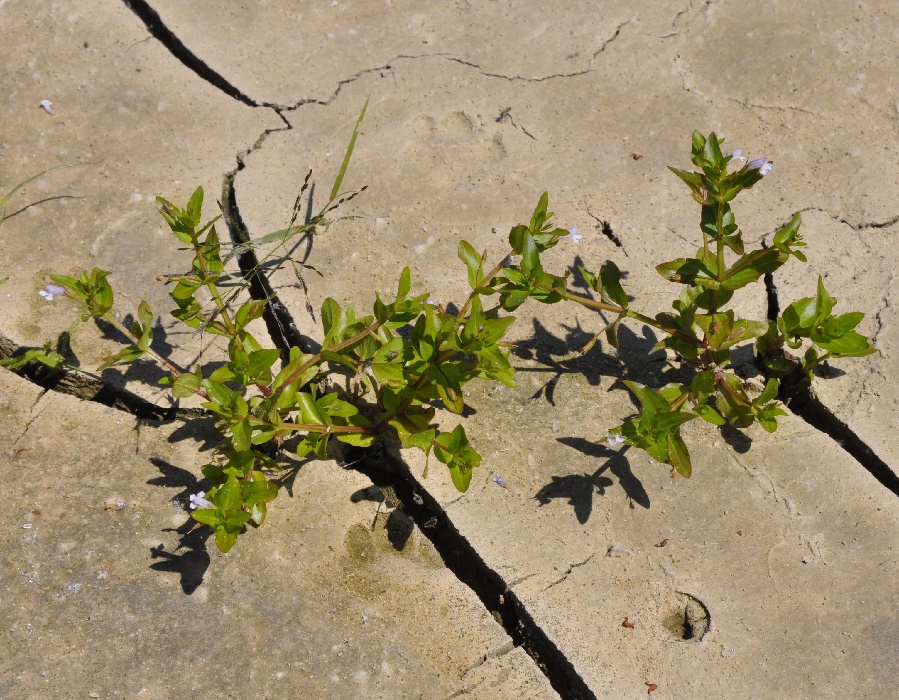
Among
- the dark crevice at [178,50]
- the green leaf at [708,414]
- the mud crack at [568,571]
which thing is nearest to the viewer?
the mud crack at [568,571]

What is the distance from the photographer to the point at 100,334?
2.66 meters

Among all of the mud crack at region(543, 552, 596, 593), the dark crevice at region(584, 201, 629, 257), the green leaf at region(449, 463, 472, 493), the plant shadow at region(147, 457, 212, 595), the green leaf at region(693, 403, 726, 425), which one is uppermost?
the dark crevice at region(584, 201, 629, 257)

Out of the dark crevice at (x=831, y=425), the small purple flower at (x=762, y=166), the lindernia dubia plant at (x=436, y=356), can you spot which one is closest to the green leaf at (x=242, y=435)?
the lindernia dubia plant at (x=436, y=356)

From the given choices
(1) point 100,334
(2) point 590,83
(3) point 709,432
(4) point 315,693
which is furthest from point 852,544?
(1) point 100,334

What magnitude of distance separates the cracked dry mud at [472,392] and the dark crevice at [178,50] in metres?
0.01

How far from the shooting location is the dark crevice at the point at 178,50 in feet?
Result: 10.7

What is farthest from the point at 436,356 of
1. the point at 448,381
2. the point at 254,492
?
the point at 254,492

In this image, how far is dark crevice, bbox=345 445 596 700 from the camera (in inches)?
85.0

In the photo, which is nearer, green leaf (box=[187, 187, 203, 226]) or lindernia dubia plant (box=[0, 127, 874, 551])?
lindernia dubia plant (box=[0, 127, 874, 551])

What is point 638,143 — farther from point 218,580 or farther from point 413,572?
point 218,580

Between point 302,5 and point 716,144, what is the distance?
1967 mm

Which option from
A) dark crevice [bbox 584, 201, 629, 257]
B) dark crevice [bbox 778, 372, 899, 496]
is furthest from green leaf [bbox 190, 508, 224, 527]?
dark crevice [bbox 778, 372, 899, 496]

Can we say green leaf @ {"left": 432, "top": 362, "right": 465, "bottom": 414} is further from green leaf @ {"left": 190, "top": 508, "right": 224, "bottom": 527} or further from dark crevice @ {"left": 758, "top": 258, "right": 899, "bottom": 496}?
Result: dark crevice @ {"left": 758, "top": 258, "right": 899, "bottom": 496}

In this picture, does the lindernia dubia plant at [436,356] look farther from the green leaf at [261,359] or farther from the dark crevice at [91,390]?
the dark crevice at [91,390]
